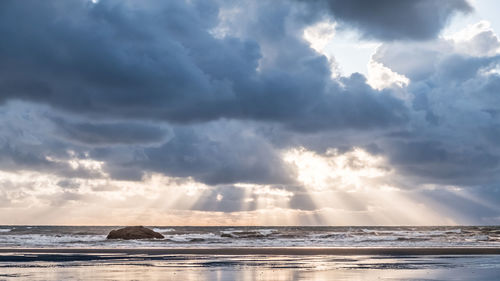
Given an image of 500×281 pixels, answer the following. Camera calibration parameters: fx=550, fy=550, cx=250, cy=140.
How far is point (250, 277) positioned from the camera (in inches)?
902

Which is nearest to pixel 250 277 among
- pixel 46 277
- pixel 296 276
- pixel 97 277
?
pixel 296 276

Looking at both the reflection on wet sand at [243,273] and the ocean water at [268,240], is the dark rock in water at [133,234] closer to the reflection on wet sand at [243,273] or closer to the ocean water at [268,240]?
the ocean water at [268,240]

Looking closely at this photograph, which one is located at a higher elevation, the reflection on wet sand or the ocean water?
the ocean water

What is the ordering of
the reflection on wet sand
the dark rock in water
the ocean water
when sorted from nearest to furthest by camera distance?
A: the reflection on wet sand
the ocean water
the dark rock in water

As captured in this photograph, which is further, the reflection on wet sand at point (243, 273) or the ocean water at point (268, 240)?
the ocean water at point (268, 240)

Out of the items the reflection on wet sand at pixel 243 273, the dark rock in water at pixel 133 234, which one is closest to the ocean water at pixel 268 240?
the dark rock in water at pixel 133 234

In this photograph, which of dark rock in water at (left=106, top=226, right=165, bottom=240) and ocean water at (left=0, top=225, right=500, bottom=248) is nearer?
ocean water at (left=0, top=225, right=500, bottom=248)

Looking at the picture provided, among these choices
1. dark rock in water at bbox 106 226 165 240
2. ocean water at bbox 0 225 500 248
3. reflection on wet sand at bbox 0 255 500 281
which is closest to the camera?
reflection on wet sand at bbox 0 255 500 281

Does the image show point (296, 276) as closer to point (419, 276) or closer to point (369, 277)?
point (369, 277)

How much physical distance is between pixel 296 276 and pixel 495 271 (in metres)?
9.73

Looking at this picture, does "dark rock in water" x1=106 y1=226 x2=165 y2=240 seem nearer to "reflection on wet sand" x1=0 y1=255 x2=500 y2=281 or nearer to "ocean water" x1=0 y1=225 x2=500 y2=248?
"ocean water" x1=0 y1=225 x2=500 y2=248

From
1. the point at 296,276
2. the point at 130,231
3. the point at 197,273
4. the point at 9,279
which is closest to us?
the point at 9,279

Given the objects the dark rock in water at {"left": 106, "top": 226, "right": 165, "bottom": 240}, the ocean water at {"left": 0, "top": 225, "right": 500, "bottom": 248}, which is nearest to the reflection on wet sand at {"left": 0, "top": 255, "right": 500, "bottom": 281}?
the ocean water at {"left": 0, "top": 225, "right": 500, "bottom": 248}

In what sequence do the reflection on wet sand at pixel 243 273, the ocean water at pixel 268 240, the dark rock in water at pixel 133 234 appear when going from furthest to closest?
the dark rock in water at pixel 133 234, the ocean water at pixel 268 240, the reflection on wet sand at pixel 243 273
